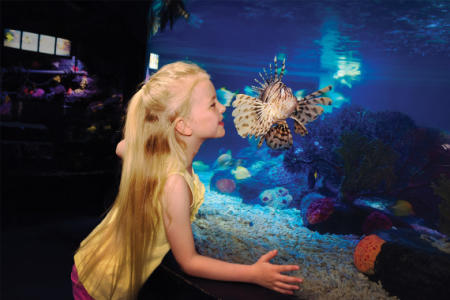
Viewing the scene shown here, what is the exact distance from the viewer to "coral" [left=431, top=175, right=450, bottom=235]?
1.89 metres

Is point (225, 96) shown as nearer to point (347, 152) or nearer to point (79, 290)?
point (347, 152)

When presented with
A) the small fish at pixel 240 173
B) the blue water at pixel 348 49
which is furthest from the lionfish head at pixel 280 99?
the small fish at pixel 240 173

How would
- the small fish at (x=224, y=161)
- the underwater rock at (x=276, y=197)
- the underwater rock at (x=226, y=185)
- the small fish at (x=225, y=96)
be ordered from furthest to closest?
the small fish at (x=224, y=161) → the underwater rock at (x=226, y=185) → the small fish at (x=225, y=96) → the underwater rock at (x=276, y=197)

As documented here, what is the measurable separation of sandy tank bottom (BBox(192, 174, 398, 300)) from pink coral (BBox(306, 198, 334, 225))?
91mm

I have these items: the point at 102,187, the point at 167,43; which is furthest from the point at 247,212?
the point at 102,187

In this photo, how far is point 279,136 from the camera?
2117 millimetres

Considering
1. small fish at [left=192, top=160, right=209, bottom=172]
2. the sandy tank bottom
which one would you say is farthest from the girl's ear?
small fish at [left=192, top=160, right=209, bottom=172]

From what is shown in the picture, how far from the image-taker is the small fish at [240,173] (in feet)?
11.0

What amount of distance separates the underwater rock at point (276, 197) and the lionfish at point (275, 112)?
25.8 inches

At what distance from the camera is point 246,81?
2562 millimetres

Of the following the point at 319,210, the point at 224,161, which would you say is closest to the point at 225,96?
the point at 224,161

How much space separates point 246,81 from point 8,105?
462cm

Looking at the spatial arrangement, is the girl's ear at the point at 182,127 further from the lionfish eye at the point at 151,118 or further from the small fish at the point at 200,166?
the small fish at the point at 200,166

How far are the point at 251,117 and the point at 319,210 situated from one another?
3.07 ft
